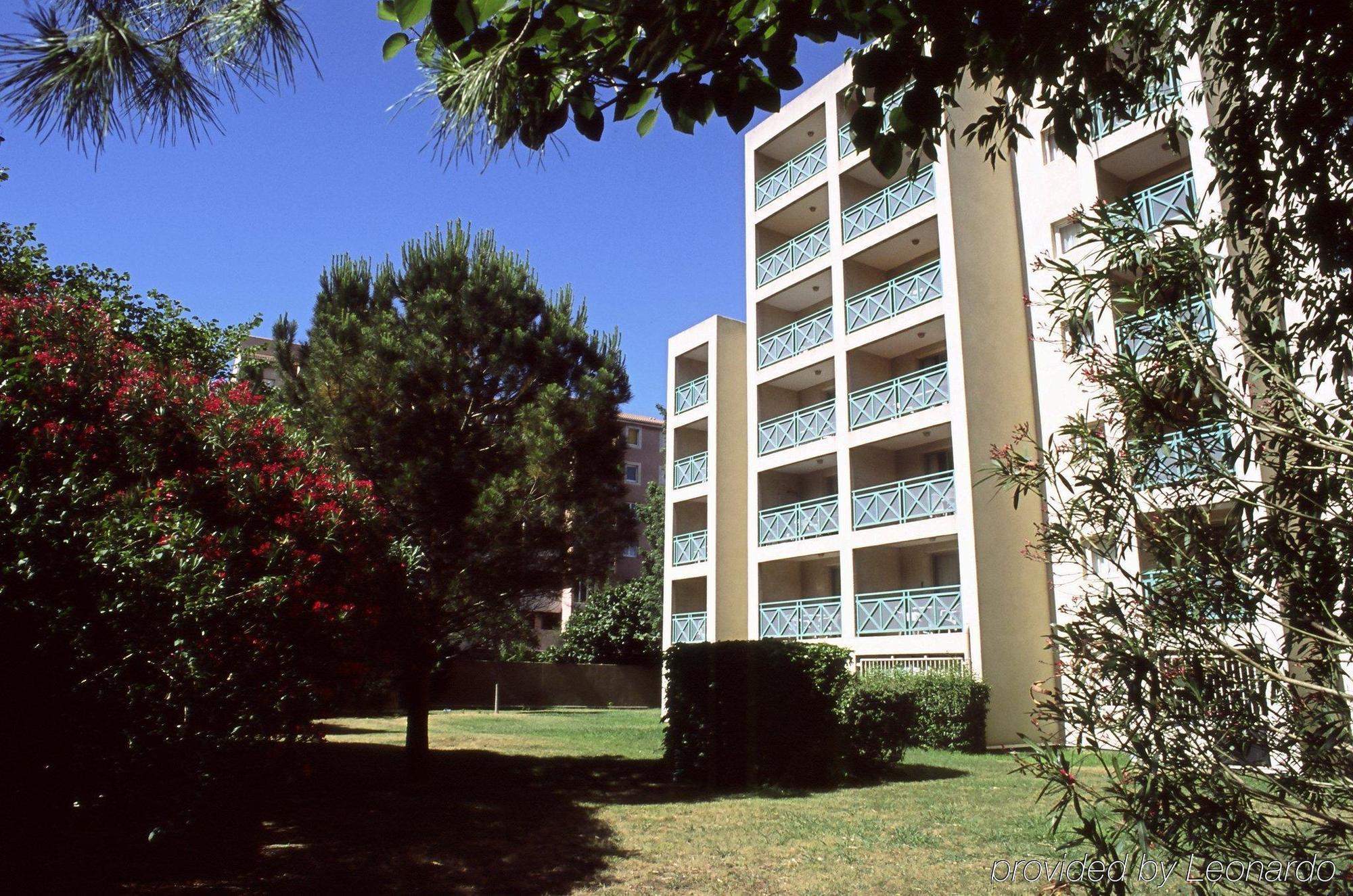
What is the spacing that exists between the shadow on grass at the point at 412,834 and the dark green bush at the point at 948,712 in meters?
3.51

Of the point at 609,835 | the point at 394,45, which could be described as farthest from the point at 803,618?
the point at 394,45

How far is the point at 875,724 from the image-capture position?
13836 mm

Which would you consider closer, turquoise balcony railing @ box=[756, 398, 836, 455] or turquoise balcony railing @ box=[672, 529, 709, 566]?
turquoise balcony railing @ box=[756, 398, 836, 455]

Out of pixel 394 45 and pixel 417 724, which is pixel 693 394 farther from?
pixel 394 45

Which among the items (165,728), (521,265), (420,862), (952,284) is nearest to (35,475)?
(165,728)

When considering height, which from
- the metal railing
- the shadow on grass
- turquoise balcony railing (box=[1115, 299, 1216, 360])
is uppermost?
turquoise balcony railing (box=[1115, 299, 1216, 360])

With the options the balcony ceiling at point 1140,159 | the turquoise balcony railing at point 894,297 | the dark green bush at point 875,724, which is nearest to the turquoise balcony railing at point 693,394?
the turquoise balcony railing at point 894,297

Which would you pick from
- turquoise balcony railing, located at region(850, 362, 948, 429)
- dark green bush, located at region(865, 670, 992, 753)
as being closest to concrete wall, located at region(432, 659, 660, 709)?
turquoise balcony railing, located at region(850, 362, 948, 429)

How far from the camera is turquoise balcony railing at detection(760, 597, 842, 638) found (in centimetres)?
2284

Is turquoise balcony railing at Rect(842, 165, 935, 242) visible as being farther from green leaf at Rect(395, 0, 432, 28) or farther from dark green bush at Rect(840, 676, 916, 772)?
green leaf at Rect(395, 0, 432, 28)

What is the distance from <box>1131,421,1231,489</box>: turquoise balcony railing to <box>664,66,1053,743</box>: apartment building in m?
13.6

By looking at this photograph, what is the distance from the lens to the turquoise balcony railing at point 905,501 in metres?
20.7

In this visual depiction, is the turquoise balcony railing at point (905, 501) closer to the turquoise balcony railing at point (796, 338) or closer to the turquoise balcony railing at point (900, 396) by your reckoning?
the turquoise balcony railing at point (900, 396)

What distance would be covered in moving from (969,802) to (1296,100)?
27.6 ft
